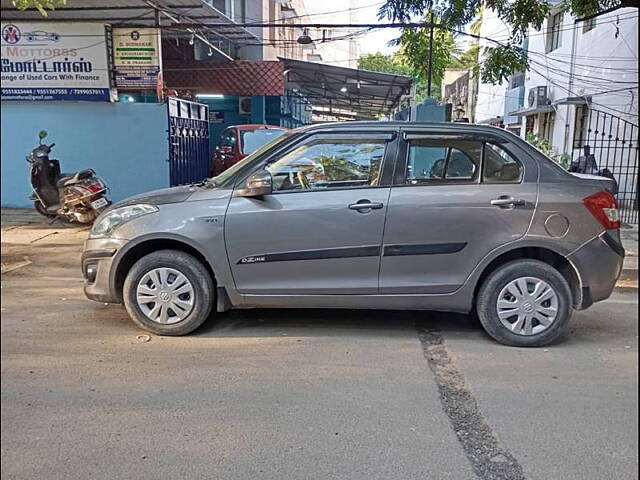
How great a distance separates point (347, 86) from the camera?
847 inches

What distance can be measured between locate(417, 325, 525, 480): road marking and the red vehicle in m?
10.4

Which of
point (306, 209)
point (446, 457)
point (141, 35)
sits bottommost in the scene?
point (446, 457)

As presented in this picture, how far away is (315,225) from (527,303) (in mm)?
1748

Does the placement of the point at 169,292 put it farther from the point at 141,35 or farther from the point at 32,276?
the point at 141,35

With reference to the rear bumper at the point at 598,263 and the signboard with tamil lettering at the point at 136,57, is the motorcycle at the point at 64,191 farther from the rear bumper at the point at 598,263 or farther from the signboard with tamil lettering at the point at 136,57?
the rear bumper at the point at 598,263

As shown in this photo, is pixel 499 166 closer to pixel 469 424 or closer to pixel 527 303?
pixel 527 303

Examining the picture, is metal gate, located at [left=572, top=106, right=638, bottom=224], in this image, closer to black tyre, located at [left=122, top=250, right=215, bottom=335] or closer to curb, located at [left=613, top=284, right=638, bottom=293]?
curb, located at [left=613, top=284, right=638, bottom=293]

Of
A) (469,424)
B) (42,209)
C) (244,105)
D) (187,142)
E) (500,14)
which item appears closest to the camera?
(469,424)

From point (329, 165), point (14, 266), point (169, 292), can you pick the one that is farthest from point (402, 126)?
point (14, 266)

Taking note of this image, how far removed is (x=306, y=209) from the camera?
4.44 m

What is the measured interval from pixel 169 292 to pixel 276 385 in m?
1.34

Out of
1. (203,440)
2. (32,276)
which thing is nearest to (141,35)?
(32,276)

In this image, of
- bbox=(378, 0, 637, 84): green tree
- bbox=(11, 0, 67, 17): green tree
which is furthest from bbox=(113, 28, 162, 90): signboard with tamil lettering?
bbox=(378, 0, 637, 84): green tree

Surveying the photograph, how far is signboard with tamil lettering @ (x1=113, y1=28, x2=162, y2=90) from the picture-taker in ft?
35.9
